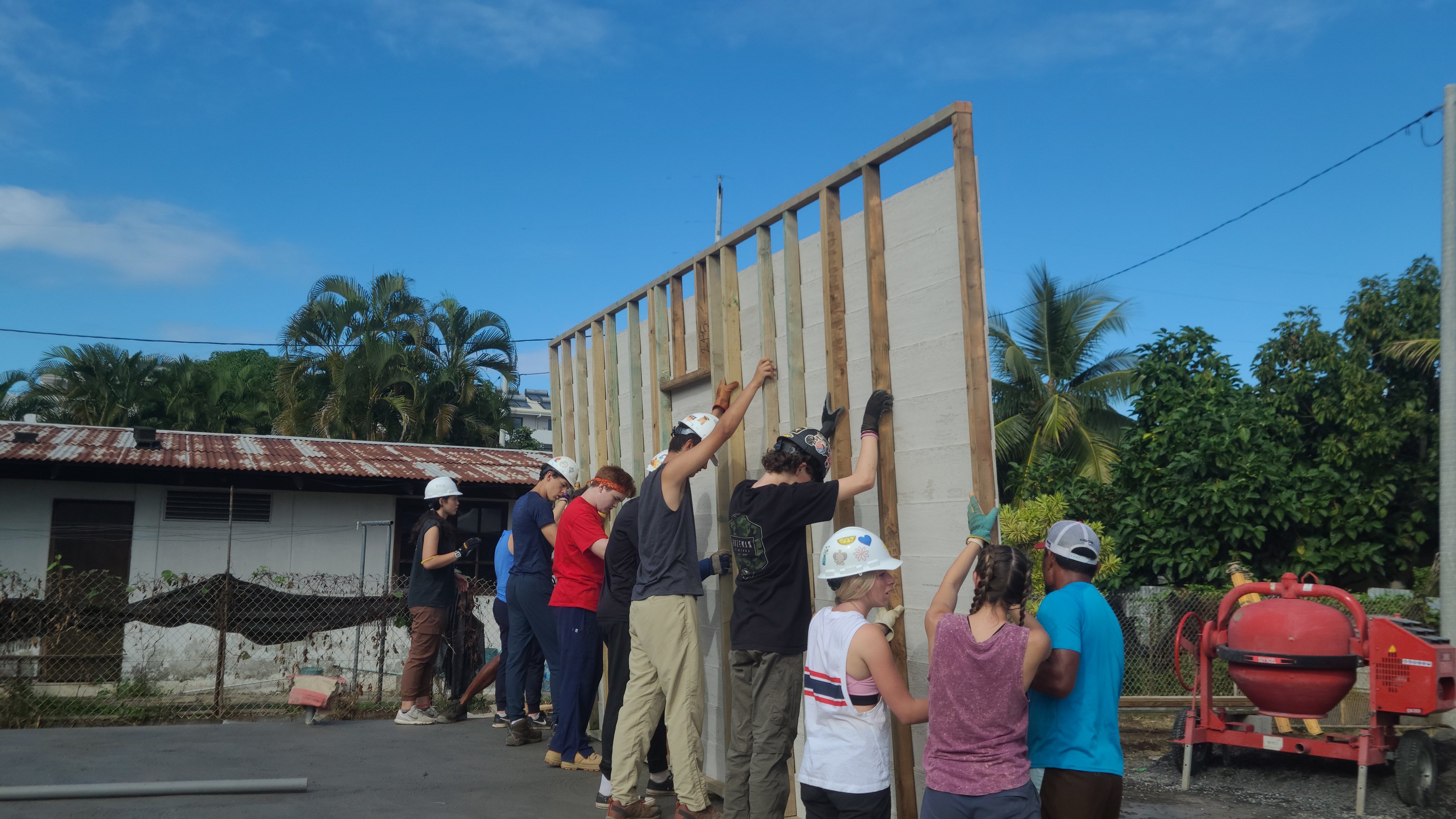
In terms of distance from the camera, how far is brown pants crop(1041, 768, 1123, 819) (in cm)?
322

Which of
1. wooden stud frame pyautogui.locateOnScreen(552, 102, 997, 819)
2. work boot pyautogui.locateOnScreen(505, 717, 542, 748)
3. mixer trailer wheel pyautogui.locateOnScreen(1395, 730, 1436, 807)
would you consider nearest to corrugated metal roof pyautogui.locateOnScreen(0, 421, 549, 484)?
work boot pyautogui.locateOnScreen(505, 717, 542, 748)

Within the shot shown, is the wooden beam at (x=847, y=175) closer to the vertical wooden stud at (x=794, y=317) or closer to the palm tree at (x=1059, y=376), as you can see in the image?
the vertical wooden stud at (x=794, y=317)

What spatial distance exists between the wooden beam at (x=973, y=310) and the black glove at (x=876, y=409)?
1.67ft

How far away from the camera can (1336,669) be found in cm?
679

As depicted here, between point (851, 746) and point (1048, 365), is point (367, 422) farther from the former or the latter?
point (851, 746)

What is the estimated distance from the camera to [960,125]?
14.1ft

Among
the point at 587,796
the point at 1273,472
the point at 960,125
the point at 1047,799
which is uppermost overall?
the point at 960,125

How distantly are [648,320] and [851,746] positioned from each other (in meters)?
4.49

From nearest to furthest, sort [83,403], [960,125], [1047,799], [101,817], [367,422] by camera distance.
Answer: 1. [1047,799]
2. [960,125]
3. [101,817]
4. [367,422]
5. [83,403]

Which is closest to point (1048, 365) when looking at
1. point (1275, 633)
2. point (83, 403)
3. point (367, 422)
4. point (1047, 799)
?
point (367, 422)

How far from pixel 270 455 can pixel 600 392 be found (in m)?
10.2

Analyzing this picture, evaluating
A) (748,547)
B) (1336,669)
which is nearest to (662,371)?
(748,547)

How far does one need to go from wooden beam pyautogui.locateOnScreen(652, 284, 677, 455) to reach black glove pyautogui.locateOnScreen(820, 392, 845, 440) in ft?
6.90

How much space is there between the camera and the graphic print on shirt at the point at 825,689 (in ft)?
11.2
